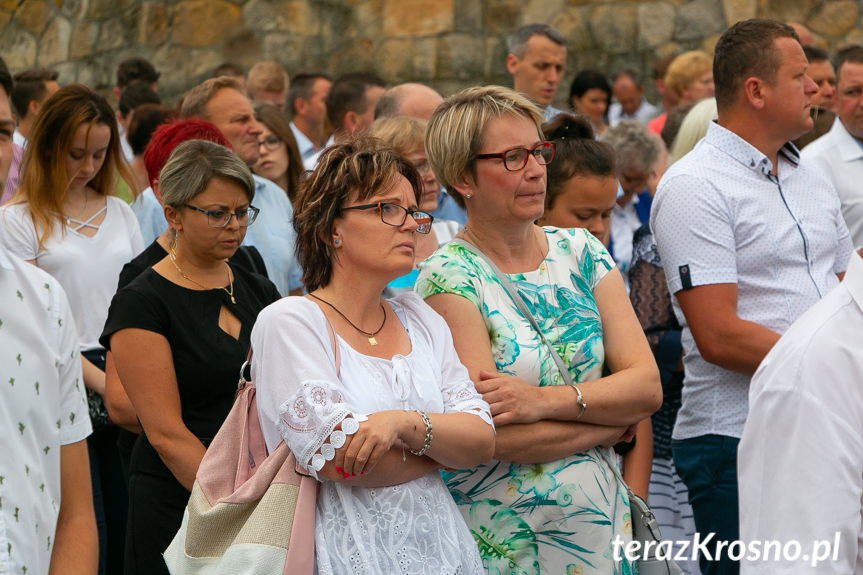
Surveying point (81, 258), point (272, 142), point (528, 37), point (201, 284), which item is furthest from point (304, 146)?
point (201, 284)

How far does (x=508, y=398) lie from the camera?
9.20 feet

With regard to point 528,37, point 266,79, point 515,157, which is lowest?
point 266,79

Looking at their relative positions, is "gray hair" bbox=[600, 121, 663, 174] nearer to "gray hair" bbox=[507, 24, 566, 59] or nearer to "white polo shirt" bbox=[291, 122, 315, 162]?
"gray hair" bbox=[507, 24, 566, 59]

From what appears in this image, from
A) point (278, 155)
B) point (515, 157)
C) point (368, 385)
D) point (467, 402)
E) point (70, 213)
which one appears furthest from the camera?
point (278, 155)

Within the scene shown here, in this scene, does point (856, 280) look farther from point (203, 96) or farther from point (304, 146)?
point (304, 146)

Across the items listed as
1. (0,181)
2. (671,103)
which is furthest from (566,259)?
(671,103)

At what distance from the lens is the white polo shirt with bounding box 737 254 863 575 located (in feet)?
6.65

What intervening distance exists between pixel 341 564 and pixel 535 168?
51.3 inches

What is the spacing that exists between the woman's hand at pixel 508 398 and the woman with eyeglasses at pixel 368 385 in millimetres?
104

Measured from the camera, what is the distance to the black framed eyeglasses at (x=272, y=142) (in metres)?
5.49

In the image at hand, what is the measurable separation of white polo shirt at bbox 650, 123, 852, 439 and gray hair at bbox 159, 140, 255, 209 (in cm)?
154

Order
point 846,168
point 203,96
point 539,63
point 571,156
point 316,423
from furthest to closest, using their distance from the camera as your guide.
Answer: point 539,63, point 203,96, point 846,168, point 571,156, point 316,423

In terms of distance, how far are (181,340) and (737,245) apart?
1.96 m

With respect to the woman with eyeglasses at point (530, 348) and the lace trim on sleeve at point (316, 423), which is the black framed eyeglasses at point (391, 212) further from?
the lace trim on sleeve at point (316, 423)
